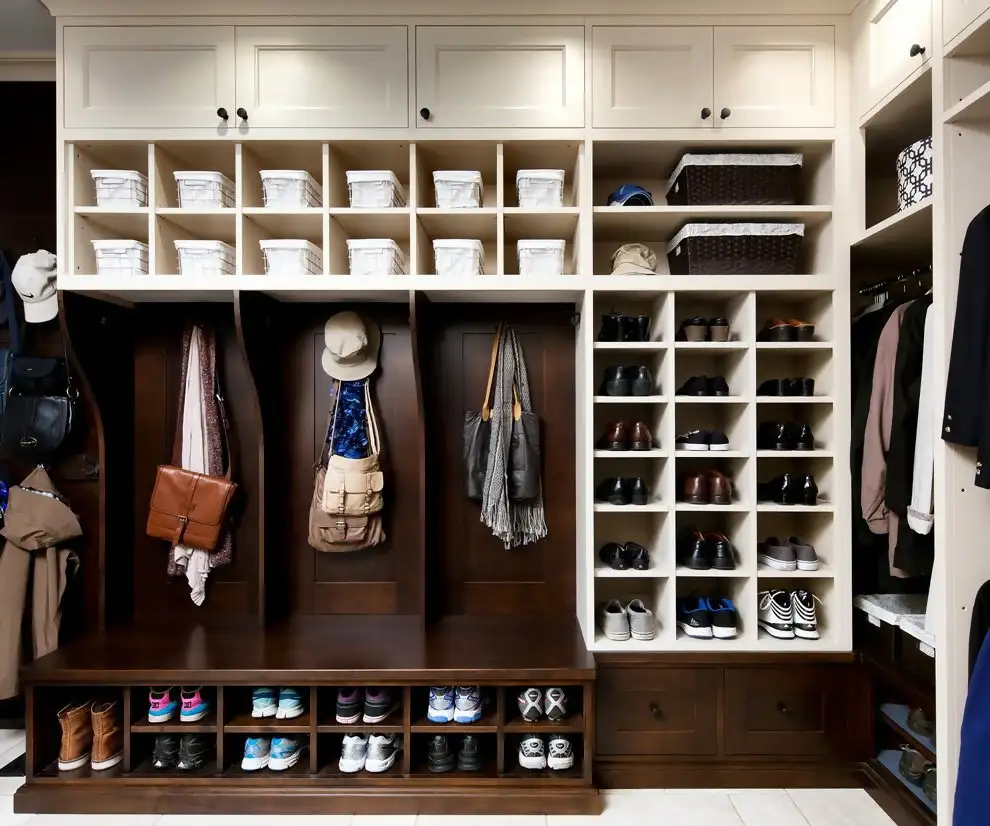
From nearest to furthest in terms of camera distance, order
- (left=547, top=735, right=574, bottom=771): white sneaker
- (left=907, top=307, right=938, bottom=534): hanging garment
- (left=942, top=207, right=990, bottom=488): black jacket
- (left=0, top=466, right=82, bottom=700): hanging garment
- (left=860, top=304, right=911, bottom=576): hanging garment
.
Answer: (left=942, top=207, right=990, bottom=488): black jacket, (left=907, top=307, right=938, bottom=534): hanging garment, (left=860, top=304, right=911, bottom=576): hanging garment, (left=547, top=735, right=574, bottom=771): white sneaker, (left=0, top=466, right=82, bottom=700): hanging garment

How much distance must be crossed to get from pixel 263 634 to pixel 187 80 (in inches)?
83.4

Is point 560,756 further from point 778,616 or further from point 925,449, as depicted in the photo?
point 925,449

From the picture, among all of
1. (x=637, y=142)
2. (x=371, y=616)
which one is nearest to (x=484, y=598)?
(x=371, y=616)

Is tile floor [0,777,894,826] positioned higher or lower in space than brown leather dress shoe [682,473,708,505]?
lower

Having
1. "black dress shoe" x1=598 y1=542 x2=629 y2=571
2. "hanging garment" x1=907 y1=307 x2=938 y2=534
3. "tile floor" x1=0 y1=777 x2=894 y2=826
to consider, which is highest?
"hanging garment" x1=907 y1=307 x2=938 y2=534

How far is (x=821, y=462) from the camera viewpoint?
2.12 meters

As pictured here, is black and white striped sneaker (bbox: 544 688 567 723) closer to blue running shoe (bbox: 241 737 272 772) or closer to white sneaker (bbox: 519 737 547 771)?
white sneaker (bbox: 519 737 547 771)

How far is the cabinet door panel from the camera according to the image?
1.63 metres

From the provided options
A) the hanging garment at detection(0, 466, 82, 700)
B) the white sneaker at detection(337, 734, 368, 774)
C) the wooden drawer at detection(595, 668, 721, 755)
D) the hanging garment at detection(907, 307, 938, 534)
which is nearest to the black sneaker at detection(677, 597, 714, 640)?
the wooden drawer at detection(595, 668, 721, 755)

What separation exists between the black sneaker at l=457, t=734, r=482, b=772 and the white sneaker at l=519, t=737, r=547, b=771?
15 cm

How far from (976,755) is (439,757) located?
1.51m

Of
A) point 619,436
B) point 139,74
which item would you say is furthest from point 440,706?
point 139,74

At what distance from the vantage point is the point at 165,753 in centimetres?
193

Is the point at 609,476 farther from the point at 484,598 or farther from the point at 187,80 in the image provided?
the point at 187,80
